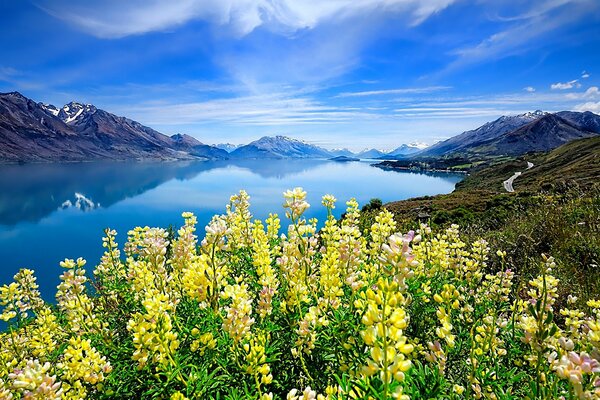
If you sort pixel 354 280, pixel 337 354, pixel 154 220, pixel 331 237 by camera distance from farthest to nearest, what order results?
pixel 154 220
pixel 331 237
pixel 354 280
pixel 337 354

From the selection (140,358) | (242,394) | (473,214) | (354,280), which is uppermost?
(354,280)

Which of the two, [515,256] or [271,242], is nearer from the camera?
[271,242]

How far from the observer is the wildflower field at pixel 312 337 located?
1872 mm

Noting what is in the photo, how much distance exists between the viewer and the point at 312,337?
110 inches

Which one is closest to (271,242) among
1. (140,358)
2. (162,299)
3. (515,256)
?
(162,299)

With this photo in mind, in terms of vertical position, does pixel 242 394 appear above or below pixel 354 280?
below

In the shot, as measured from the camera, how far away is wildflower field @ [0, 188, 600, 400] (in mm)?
1872

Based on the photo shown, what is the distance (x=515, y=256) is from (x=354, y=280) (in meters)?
7.19

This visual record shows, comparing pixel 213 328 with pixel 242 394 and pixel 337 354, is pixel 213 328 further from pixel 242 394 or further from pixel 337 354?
pixel 337 354

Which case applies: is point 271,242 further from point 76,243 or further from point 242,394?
point 76,243

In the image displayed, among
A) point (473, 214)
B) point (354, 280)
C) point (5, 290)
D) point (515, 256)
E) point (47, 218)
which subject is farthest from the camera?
point (47, 218)

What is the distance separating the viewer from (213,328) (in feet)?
9.77

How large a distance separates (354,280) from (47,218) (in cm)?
8885

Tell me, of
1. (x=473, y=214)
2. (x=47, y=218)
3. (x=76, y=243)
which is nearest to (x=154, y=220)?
(x=76, y=243)
